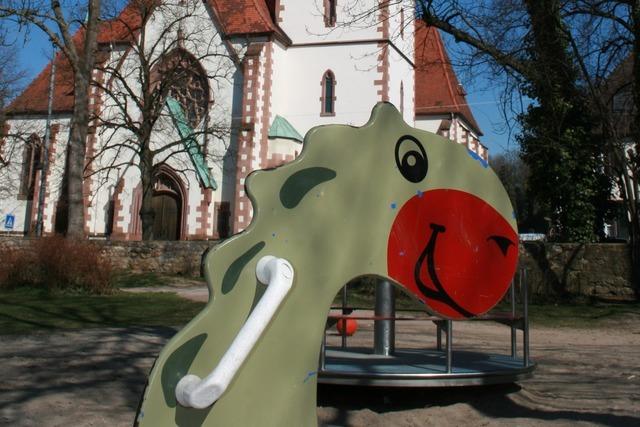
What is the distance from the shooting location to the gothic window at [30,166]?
34531mm

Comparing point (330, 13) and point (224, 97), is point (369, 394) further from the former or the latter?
point (330, 13)

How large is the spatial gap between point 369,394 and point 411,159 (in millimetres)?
3198

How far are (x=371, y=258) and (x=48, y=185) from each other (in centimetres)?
3252

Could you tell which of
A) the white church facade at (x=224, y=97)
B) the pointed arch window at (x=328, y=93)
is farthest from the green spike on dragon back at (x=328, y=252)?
the pointed arch window at (x=328, y=93)

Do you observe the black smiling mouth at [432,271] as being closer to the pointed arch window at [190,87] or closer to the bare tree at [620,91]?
the bare tree at [620,91]

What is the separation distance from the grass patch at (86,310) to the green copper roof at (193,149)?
11.4m

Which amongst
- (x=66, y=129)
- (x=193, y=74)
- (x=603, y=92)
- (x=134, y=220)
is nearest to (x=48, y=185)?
(x=66, y=129)

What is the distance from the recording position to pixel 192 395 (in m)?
2.54

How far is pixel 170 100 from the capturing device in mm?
29203

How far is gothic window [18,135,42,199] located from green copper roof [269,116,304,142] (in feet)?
46.0

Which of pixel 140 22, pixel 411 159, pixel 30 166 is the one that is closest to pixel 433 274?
pixel 411 159

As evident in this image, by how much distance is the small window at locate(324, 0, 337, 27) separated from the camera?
29.7m

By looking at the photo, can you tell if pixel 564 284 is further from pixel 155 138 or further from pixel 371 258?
pixel 155 138

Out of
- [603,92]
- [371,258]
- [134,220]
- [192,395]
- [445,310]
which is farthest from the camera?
[134,220]
